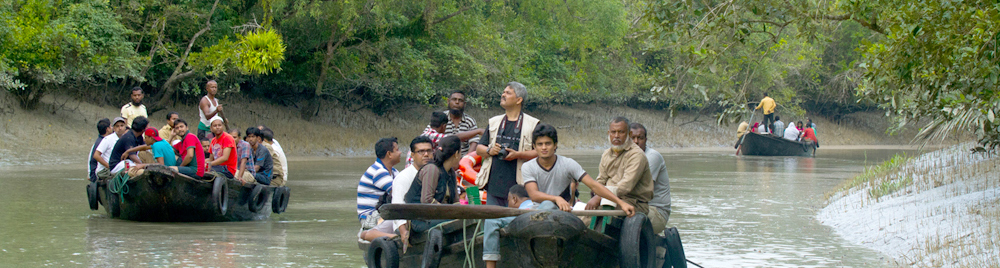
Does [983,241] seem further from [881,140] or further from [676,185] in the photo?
[881,140]

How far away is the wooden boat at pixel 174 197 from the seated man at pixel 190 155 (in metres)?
0.09

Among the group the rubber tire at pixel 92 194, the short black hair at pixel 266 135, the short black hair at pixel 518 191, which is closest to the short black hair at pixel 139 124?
the rubber tire at pixel 92 194

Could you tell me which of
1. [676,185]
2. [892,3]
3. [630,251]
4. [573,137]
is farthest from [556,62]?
[630,251]

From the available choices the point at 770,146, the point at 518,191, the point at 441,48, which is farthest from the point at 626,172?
the point at 770,146

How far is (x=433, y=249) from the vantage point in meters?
6.70

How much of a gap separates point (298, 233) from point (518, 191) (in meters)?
4.23

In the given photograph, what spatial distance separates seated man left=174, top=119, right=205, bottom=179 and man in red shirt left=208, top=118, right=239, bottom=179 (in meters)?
0.28

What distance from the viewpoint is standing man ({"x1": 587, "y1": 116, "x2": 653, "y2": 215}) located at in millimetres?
6820

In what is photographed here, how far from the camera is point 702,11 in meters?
8.25

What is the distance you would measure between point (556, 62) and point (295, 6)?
49.6 ft

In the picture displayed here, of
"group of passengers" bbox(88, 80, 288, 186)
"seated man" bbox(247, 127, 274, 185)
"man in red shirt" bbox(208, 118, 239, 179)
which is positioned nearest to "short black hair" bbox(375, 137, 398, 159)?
"group of passengers" bbox(88, 80, 288, 186)

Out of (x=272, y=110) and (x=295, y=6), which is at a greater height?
(x=295, y=6)

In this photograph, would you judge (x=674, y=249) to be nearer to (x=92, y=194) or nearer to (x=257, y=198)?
(x=257, y=198)

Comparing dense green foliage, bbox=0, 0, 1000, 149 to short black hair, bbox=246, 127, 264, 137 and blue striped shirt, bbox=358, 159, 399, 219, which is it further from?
short black hair, bbox=246, 127, 264, 137
